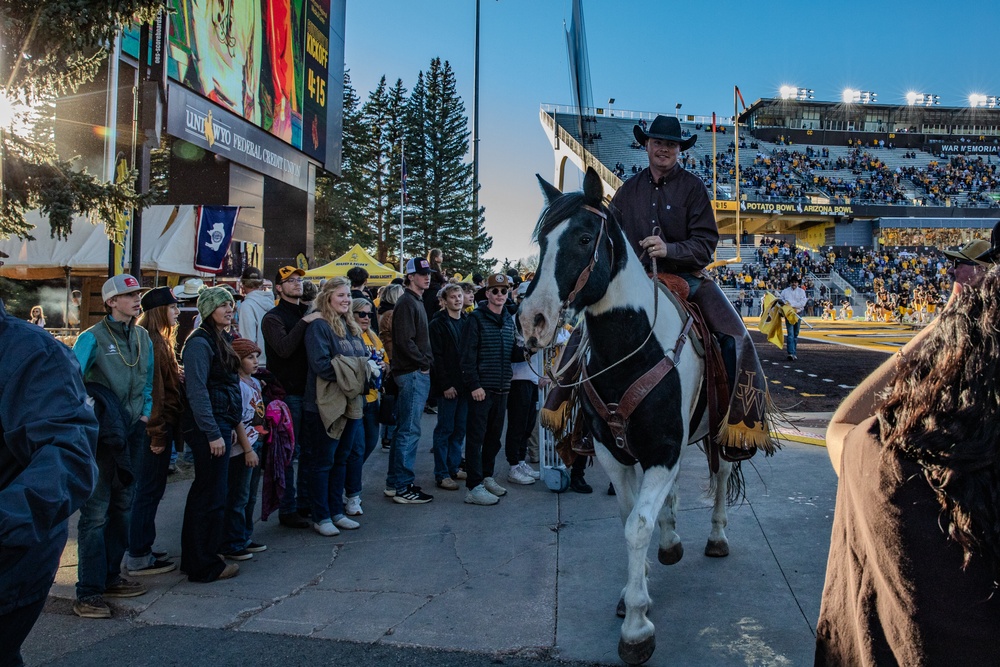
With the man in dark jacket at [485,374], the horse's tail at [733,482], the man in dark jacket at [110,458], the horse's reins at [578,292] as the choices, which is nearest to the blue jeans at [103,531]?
the man in dark jacket at [110,458]

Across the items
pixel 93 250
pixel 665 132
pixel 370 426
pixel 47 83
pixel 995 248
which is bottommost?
pixel 370 426

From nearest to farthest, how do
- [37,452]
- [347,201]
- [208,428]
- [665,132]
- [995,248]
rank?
1. [37,452]
2. [995,248]
3. [208,428]
4. [665,132]
5. [347,201]

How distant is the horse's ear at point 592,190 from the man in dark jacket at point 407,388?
3212 mm

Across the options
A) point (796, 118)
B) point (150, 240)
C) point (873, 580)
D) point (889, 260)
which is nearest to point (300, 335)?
point (873, 580)

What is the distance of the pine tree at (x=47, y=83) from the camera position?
6750 mm

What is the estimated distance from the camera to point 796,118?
74938 millimetres

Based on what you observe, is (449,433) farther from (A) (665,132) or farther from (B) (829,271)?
(B) (829,271)

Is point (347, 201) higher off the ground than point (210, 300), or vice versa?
point (347, 201)

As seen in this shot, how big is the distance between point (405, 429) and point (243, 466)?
5.92ft

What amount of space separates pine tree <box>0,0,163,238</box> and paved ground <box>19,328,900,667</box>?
351cm

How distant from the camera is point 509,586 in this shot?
437 cm

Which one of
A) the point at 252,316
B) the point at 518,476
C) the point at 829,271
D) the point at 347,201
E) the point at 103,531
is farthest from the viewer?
the point at 829,271

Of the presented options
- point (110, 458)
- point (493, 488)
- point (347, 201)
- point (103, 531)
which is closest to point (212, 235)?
point (493, 488)

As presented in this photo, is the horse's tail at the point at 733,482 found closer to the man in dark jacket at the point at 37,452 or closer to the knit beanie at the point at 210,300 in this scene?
the knit beanie at the point at 210,300
